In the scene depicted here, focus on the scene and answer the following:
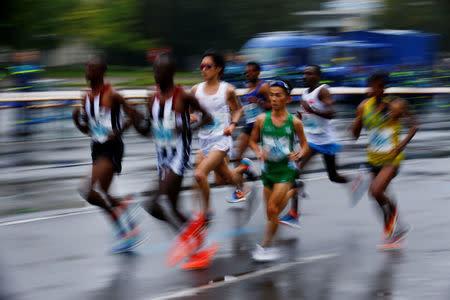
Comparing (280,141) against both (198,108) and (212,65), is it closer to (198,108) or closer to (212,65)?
(198,108)

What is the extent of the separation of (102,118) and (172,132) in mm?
728

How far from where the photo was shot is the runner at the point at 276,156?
7.18m

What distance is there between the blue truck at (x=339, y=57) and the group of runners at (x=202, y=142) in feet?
61.0

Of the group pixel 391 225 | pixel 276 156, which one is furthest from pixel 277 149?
pixel 391 225

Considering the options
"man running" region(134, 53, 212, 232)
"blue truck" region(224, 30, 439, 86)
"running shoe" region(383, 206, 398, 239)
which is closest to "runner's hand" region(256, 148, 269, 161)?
"man running" region(134, 53, 212, 232)

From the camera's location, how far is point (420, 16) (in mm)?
64062

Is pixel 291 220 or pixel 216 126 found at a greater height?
pixel 216 126

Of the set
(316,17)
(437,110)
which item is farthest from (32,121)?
(316,17)

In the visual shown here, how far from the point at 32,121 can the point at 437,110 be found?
1489 cm

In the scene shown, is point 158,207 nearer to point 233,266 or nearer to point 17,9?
point 233,266

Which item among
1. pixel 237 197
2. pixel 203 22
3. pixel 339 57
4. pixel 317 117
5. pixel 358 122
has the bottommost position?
pixel 203 22

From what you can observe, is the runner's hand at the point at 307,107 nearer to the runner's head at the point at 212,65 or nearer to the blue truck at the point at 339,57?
the runner's head at the point at 212,65

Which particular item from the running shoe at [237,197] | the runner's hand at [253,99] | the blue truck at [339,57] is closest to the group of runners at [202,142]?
the running shoe at [237,197]

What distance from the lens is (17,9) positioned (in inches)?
227
